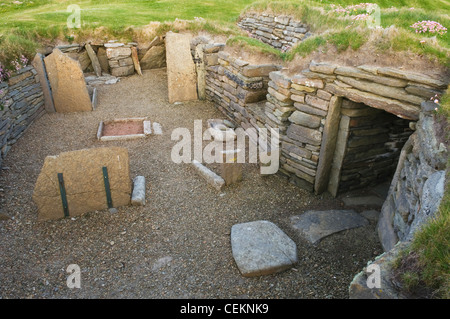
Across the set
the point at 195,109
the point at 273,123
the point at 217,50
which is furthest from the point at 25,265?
the point at 217,50

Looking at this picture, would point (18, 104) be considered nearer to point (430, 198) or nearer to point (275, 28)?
point (275, 28)

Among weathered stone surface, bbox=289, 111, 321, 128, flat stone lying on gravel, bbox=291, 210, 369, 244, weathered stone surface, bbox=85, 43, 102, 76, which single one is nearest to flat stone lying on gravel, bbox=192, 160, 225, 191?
flat stone lying on gravel, bbox=291, 210, 369, 244

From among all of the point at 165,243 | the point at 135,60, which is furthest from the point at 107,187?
the point at 135,60

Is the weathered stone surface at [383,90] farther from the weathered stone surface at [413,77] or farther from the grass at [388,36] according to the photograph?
the grass at [388,36]

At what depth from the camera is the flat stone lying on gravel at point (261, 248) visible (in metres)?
4.59

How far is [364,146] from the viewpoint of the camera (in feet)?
21.5

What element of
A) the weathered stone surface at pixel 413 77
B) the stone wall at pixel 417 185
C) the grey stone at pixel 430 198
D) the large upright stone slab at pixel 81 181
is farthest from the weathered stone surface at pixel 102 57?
the grey stone at pixel 430 198

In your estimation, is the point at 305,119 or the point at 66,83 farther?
the point at 66,83

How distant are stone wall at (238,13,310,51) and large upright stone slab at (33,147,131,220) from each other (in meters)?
7.71

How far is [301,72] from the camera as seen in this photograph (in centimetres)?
649

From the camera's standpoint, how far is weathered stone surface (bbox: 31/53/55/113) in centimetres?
980

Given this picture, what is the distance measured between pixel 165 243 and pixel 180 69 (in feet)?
23.3

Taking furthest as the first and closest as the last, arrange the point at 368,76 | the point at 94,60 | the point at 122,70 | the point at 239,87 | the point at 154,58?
the point at 154,58 < the point at 122,70 < the point at 94,60 < the point at 239,87 < the point at 368,76

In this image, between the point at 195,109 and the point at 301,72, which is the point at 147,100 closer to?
the point at 195,109
